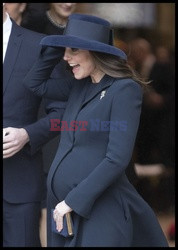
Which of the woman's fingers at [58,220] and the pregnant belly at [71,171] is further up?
the pregnant belly at [71,171]

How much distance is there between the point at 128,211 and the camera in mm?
4051

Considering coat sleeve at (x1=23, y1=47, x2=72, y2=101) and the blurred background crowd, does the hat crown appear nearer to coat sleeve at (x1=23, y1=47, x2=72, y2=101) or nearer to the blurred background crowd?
coat sleeve at (x1=23, y1=47, x2=72, y2=101)

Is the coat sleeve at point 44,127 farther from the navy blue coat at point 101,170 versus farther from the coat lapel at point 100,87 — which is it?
the coat lapel at point 100,87

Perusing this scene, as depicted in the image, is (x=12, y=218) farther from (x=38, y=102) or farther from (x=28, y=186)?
(x=38, y=102)

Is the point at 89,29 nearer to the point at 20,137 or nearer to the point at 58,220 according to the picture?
the point at 20,137

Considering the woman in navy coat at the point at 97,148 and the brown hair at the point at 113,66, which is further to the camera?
the brown hair at the point at 113,66

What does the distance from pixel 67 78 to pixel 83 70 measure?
33 centimetres

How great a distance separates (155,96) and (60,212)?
1903mm

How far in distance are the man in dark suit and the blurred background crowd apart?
0.84 m

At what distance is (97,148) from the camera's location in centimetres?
398

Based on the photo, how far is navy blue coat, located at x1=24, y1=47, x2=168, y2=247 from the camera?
153 inches

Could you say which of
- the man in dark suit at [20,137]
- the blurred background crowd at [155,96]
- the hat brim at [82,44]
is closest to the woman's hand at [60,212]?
the man in dark suit at [20,137]

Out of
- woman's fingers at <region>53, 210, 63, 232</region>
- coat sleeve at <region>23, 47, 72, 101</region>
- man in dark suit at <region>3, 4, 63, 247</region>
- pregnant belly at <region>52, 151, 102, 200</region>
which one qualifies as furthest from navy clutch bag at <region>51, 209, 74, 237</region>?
coat sleeve at <region>23, 47, 72, 101</region>

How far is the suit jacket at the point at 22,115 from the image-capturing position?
443 cm
